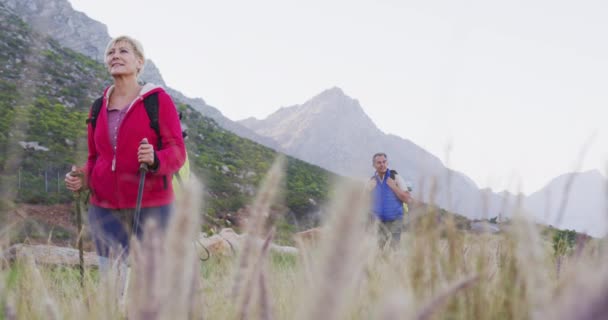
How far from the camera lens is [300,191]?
2338 cm

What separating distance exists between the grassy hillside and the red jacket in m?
8.40

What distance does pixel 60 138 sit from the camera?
20.3m

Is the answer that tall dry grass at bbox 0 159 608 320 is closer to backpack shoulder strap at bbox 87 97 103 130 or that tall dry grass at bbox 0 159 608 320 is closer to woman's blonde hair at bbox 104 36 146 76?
backpack shoulder strap at bbox 87 97 103 130

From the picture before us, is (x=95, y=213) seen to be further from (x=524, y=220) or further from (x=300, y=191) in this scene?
(x=300, y=191)

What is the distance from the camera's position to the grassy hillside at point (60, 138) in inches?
647

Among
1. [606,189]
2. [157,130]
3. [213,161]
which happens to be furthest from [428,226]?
[213,161]

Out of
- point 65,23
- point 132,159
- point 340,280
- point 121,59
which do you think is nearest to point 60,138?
point 121,59

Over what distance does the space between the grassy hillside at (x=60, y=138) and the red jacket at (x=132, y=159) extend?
27.6 feet


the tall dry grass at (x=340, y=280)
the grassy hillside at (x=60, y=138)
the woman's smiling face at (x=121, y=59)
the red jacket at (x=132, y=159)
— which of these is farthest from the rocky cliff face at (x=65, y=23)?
the tall dry grass at (x=340, y=280)

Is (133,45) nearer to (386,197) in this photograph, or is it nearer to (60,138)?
(386,197)

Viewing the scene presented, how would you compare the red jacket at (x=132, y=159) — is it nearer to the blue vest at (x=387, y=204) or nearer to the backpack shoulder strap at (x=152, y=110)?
the backpack shoulder strap at (x=152, y=110)

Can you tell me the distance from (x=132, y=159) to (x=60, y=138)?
19.5 metres

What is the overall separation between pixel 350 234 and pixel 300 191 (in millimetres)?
23132

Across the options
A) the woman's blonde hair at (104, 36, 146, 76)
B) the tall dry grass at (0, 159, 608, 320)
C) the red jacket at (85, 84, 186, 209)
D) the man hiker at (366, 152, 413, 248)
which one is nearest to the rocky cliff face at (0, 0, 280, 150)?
the man hiker at (366, 152, 413, 248)
